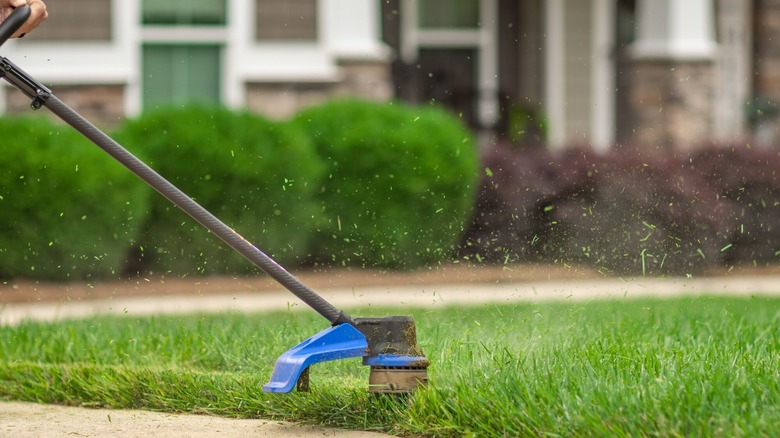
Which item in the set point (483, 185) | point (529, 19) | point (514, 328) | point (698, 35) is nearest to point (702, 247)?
Result: point (483, 185)

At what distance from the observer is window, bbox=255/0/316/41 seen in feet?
35.4

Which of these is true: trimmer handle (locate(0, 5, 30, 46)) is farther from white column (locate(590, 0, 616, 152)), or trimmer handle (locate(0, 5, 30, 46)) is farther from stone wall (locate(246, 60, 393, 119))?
white column (locate(590, 0, 616, 152))

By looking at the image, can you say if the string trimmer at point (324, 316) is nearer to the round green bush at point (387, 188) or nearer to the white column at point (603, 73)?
the round green bush at point (387, 188)

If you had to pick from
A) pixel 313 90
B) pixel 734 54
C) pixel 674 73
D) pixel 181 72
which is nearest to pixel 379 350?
pixel 313 90

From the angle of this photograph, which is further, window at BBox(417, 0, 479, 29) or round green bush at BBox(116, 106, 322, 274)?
window at BBox(417, 0, 479, 29)

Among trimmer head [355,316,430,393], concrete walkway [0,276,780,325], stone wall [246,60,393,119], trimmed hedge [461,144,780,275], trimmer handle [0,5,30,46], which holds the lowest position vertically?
concrete walkway [0,276,780,325]

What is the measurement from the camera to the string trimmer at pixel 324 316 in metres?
3.63

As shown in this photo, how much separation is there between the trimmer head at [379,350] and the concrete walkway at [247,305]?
0.17 meters

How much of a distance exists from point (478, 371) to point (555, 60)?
10.4 metres

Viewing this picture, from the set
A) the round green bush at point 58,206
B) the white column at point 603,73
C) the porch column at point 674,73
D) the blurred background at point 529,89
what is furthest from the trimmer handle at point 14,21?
the white column at point 603,73

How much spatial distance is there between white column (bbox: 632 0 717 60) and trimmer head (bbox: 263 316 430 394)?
9.13 meters

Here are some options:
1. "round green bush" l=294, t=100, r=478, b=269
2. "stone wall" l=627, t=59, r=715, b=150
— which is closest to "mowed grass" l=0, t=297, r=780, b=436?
"round green bush" l=294, t=100, r=478, b=269

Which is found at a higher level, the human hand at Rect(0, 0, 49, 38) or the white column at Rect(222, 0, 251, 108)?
the human hand at Rect(0, 0, 49, 38)

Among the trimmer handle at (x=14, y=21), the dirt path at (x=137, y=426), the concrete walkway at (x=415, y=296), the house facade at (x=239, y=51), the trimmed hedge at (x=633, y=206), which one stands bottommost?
the concrete walkway at (x=415, y=296)
